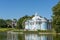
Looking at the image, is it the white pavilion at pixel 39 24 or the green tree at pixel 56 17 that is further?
the white pavilion at pixel 39 24

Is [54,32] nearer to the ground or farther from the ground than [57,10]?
nearer to the ground

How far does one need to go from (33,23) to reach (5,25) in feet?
161

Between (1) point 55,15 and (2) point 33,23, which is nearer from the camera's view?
(1) point 55,15

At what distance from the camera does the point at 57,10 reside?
75062 millimetres

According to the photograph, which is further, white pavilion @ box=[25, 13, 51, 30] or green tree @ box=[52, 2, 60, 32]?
white pavilion @ box=[25, 13, 51, 30]

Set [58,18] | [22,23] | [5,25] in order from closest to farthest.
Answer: [58,18], [22,23], [5,25]

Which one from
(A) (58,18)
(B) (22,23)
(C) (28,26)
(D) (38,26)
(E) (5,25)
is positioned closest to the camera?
(A) (58,18)

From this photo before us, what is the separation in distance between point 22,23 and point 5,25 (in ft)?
98.9

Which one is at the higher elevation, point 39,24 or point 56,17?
point 56,17

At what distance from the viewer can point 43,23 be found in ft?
341

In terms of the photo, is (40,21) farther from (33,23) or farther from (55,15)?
(55,15)

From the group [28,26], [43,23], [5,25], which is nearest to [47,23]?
[43,23]

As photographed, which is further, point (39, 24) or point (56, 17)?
point (39, 24)

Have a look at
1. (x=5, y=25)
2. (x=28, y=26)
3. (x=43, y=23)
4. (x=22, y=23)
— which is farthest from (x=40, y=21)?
(x=5, y=25)
